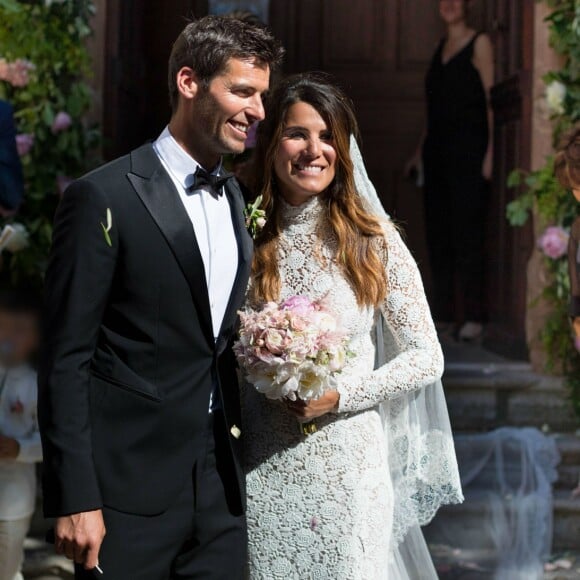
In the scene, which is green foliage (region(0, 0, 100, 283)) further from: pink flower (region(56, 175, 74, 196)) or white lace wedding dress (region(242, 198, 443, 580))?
white lace wedding dress (region(242, 198, 443, 580))

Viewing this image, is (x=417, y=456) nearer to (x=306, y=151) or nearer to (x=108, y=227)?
(x=306, y=151)

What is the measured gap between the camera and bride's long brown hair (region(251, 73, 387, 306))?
2752 mm

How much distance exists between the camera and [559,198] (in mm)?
5133

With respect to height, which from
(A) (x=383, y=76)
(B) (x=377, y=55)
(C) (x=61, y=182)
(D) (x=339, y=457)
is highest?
(B) (x=377, y=55)

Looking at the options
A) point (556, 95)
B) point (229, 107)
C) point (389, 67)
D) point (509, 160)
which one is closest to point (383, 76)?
point (389, 67)

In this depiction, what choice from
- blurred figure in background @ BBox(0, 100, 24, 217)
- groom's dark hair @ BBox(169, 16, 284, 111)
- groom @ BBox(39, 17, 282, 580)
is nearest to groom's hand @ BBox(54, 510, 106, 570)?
groom @ BBox(39, 17, 282, 580)

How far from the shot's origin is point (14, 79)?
5.12 metres

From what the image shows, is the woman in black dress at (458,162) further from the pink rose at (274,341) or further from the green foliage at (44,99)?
the pink rose at (274,341)

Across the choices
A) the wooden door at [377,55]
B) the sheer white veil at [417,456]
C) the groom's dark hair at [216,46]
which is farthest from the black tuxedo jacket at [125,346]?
the wooden door at [377,55]

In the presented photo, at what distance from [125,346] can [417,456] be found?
108 cm

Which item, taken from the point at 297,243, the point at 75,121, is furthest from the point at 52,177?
the point at 297,243

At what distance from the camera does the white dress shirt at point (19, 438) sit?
401 centimetres

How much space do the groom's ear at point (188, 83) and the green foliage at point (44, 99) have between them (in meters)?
2.88

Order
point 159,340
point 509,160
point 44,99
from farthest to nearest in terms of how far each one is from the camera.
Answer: point 509,160 < point 44,99 < point 159,340
